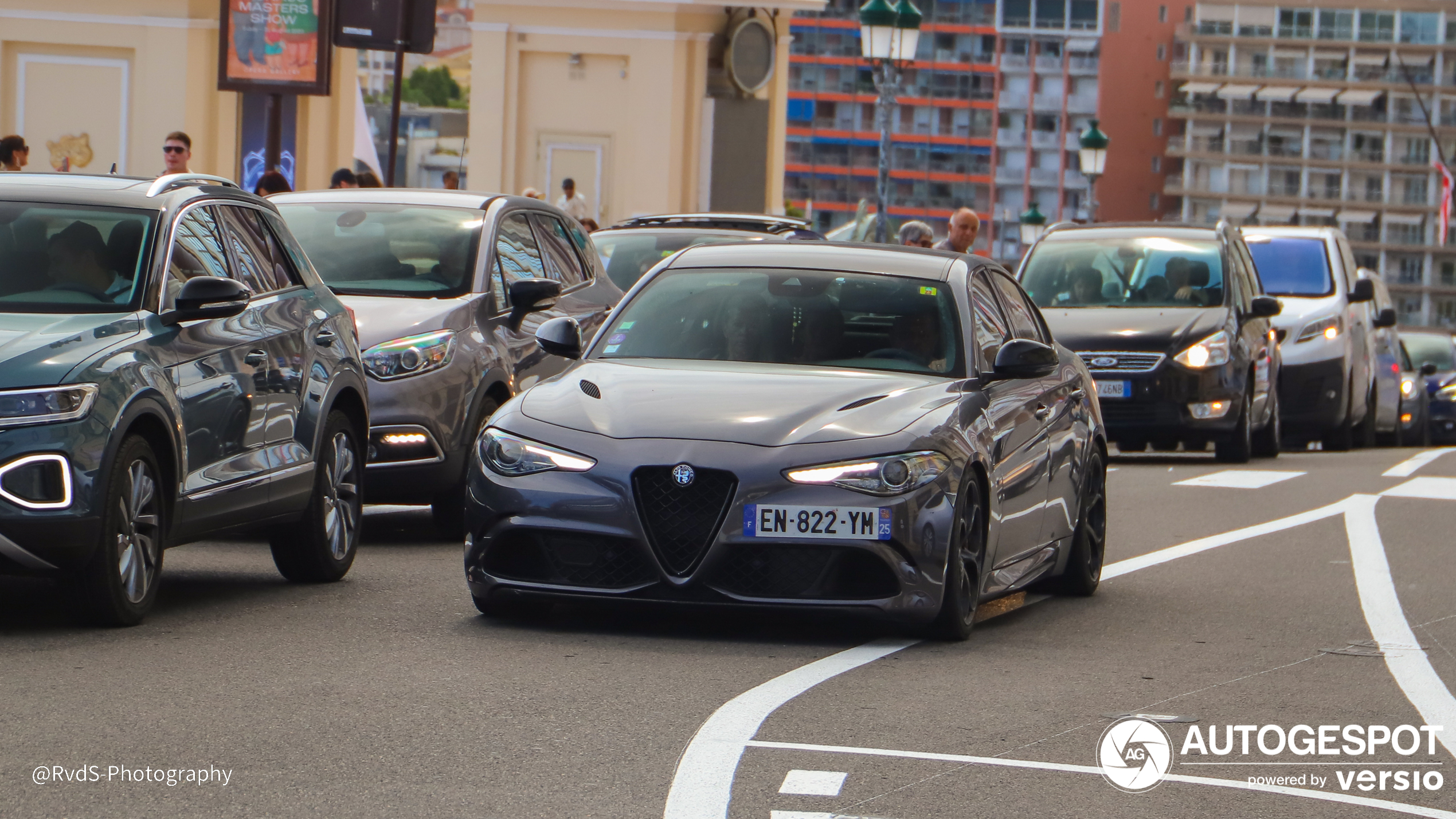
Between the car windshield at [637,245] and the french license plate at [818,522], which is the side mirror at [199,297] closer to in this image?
the french license plate at [818,522]

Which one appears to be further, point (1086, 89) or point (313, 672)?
point (1086, 89)

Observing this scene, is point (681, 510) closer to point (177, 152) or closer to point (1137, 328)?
point (177, 152)

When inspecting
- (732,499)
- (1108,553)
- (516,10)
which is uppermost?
(516,10)

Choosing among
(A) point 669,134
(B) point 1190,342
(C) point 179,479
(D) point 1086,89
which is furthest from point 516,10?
(D) point 1086,89

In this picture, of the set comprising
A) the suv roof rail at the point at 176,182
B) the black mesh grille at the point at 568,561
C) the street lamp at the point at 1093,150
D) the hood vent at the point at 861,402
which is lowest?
the black mesh grille at the point at 568,561

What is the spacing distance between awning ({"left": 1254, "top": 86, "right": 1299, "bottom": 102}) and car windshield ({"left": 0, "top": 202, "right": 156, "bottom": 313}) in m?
171

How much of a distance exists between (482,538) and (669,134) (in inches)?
1162

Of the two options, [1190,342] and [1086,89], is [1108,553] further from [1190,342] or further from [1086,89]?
[1086,89]

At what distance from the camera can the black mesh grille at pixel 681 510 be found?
26.1 feet

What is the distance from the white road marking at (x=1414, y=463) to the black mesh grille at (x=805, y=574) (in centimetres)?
1150

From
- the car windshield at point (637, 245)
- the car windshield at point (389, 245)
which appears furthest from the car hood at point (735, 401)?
the car windshield at point (637, 245)

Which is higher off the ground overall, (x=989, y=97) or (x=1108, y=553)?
(x=989, y=97)

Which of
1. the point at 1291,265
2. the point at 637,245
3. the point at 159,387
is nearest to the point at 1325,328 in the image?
the point at 1291,265

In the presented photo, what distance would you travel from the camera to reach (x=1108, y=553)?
12312mm
